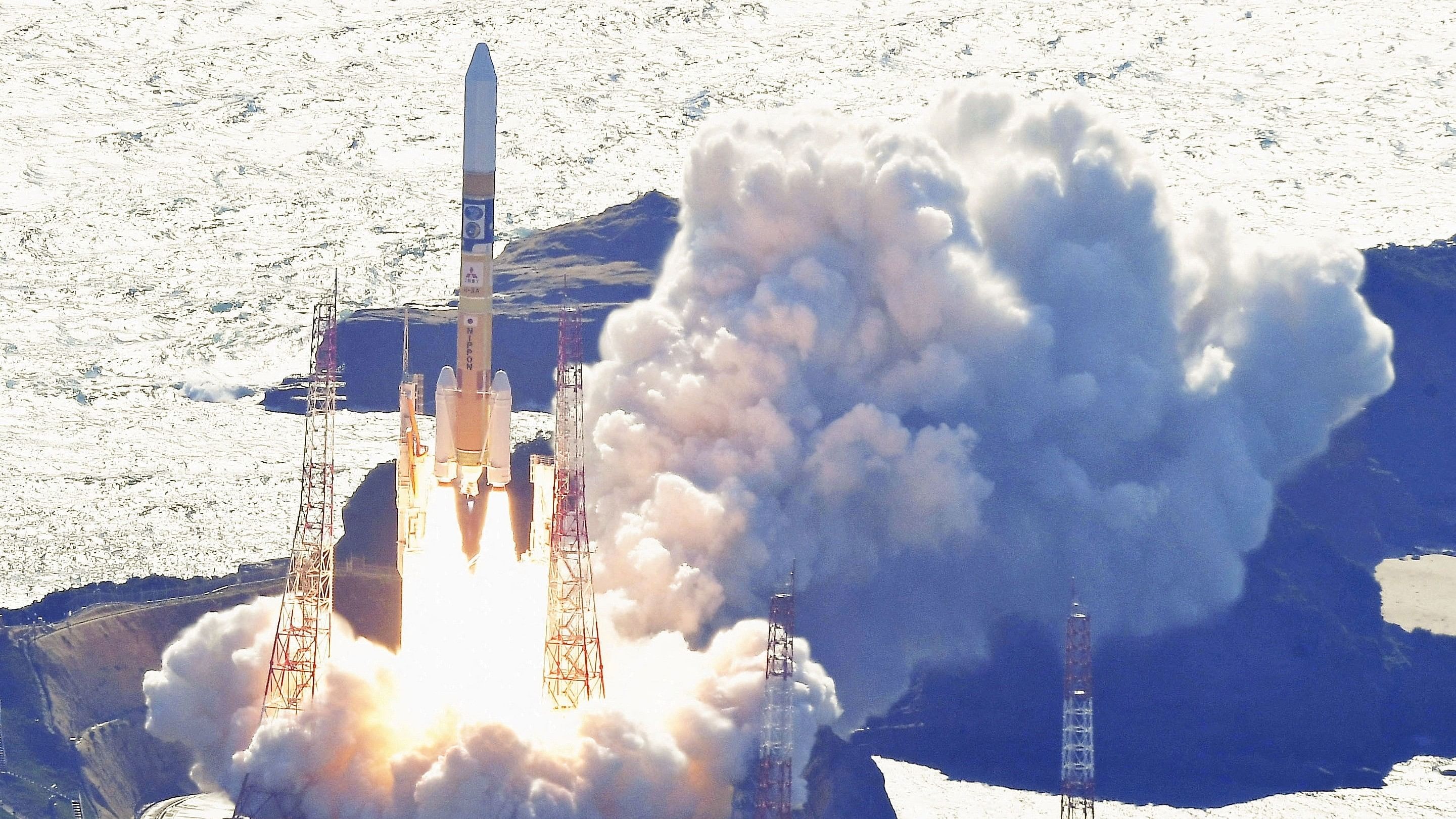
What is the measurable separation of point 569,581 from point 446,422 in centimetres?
662

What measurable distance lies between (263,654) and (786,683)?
18379mm

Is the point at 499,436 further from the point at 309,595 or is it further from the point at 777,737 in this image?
the point at 777,737

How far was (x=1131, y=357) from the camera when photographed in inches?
5881

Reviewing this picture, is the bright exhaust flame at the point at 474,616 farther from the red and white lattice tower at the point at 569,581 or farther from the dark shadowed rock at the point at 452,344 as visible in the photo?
the dark shadowed rock at the point at 452,344

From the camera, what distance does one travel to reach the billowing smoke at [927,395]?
13562cm

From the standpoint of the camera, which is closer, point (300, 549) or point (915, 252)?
point (300, 549)

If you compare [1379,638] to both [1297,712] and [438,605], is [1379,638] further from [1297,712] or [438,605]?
[438,605]

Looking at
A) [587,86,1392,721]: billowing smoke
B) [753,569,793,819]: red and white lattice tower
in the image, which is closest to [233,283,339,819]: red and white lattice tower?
[587,86,1392,721]: billowing smoke

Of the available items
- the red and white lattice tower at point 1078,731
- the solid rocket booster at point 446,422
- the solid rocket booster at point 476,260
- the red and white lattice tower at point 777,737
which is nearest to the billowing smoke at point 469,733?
the red and white lattice tower at point 777,737

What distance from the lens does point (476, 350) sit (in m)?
113

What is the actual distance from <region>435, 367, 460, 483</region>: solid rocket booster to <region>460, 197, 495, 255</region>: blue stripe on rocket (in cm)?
418

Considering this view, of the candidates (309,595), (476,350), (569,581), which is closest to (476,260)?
(476,350)

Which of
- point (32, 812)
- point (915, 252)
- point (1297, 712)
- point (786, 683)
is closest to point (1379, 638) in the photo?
point (1297, 712)

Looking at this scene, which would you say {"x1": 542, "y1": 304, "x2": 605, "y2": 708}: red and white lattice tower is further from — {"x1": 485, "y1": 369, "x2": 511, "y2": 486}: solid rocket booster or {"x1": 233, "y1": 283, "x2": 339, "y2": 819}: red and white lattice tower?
{"x1": 233, "y1": 283, "x2": 339, "y2": 819}: red and white lattice tower
